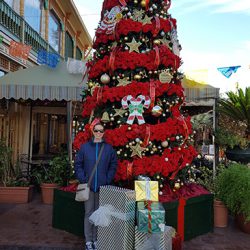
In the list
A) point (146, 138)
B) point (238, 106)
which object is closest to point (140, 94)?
point (146, 138)

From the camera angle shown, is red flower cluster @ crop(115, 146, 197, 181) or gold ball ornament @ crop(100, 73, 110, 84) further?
gold ball ornament @ crop(100, 73, 110, 84)

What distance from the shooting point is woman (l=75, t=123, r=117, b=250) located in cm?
446

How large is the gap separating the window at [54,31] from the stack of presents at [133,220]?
15672mm

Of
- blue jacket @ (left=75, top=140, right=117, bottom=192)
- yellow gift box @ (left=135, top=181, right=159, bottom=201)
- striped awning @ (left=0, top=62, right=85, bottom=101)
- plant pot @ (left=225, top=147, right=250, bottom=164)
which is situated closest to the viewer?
yellow gift box @ (left=135, top=181, right=159, bottom=201)

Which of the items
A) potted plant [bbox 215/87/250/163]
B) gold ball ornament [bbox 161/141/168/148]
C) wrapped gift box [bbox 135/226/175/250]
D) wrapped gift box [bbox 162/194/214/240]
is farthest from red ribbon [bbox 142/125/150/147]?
potted plant [bbox 215/87/250/163]

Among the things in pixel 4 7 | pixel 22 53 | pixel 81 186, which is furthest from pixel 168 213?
pixel 4 7

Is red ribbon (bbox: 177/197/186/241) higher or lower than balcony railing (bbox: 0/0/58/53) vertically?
lower

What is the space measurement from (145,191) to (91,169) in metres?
0.80

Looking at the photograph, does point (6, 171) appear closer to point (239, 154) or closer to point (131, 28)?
point (131, 28)

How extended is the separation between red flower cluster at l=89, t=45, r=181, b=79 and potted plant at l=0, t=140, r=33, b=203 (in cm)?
350

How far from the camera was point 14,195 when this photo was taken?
7570mm

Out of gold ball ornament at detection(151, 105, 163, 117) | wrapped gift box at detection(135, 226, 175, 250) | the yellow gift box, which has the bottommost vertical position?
wrapped gift box at detection(135, 226, 175, 250)

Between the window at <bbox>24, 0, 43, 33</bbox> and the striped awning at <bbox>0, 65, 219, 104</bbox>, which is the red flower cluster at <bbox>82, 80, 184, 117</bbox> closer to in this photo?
the striped awning at <bbox>0, 65, 219, 104</bbox>

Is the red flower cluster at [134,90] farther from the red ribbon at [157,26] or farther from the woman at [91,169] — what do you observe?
the woman at [91,169]
